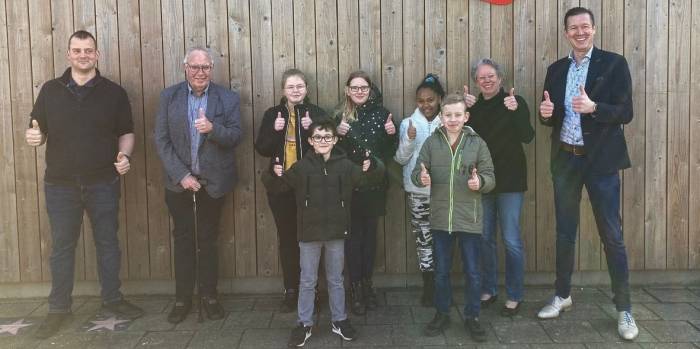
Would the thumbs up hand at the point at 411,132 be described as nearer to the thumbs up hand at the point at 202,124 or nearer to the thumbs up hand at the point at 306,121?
the thumbs up hand at the point at 306,121

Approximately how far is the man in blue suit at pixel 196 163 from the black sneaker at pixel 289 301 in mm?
424

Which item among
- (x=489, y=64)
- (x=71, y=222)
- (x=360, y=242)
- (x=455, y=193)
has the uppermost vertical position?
(x=489, y=64)

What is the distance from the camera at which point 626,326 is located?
3787mm

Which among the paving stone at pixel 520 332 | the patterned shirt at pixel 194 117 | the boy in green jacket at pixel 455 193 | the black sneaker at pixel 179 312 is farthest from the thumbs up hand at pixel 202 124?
the paving stone at pixel 520 332

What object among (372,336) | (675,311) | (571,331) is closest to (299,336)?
(372,336)

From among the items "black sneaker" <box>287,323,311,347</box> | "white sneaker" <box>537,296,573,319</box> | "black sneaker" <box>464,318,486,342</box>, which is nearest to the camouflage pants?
"black sneaker" <box>464,318,486,342</box>

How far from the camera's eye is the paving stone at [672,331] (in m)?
3.74

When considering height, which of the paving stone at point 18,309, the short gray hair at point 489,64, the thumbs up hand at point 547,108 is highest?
the short gray hair at point 489,64

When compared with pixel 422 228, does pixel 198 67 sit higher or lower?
higher

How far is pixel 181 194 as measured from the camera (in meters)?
4.20

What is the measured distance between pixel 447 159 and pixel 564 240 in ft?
3.40

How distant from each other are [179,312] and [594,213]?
109 inches

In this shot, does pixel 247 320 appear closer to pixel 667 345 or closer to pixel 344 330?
pixel 344 330

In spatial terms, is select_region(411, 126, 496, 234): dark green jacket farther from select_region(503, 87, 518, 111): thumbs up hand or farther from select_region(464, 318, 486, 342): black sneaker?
select_region(464, 318, 486, 342): black sneaker
